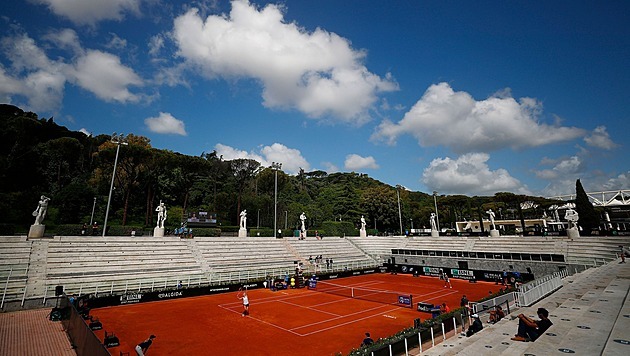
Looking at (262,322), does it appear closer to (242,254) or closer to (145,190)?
(242,254)

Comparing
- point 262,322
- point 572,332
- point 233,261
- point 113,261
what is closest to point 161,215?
point 113,261

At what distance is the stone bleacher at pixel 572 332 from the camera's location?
8516mm

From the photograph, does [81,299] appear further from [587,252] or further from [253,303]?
[587,252]

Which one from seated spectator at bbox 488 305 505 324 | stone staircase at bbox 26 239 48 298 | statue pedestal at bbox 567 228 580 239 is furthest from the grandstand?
seated spectator at bbox 488 305 505 324

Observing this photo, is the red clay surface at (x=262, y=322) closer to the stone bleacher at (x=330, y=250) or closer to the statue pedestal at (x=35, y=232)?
Result: the statue pedestal at (x=35, y=232)

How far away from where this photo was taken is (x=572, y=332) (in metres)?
9.98

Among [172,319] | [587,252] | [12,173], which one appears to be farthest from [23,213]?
[587,252]

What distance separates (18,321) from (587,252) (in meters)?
51.2

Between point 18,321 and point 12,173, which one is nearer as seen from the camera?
point 18,321

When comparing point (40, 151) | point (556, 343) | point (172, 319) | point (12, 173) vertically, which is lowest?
point (172, 319)

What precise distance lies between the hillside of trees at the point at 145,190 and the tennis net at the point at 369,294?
3041cm

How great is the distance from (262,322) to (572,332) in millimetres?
15621

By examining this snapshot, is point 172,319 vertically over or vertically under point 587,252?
under

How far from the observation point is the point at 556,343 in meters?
9.09
